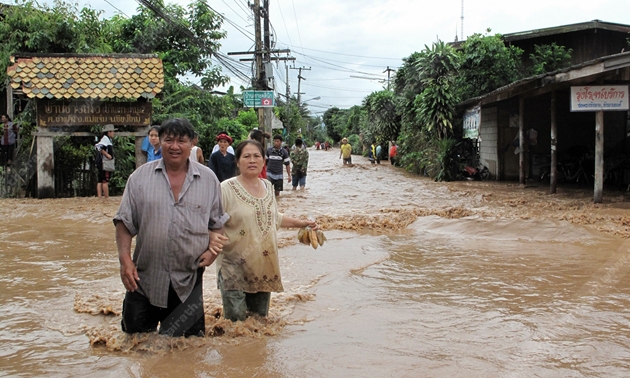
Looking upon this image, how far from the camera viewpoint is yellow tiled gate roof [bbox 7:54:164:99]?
13211 mm

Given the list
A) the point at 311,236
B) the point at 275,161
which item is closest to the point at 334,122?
the point at 275,161

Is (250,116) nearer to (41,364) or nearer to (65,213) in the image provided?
(65,213)

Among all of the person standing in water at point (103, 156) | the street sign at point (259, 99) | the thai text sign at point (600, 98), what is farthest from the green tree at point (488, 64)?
the person standing in water at point (103, 156)

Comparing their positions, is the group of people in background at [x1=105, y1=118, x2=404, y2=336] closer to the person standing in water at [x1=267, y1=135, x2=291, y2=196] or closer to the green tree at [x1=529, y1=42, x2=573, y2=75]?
the person standing in water at [x1=267, y1=135, x2=291, y2=196]

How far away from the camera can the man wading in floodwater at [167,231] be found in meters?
3.57

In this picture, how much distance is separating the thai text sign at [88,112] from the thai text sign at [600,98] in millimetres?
9408

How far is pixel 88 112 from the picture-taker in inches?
536

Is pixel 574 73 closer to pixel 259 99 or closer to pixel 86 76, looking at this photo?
pixel 259 99

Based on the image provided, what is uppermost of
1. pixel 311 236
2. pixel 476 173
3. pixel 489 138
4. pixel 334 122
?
pixel 334 122

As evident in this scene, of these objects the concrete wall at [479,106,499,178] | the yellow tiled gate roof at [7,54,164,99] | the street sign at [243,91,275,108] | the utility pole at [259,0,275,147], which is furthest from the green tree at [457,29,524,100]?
the yellow tiled gate roof at [7,54,164,99]

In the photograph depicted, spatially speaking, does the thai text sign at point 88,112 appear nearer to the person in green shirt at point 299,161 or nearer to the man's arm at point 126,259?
the person in green shirt at point 299,161

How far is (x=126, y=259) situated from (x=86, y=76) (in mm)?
11282

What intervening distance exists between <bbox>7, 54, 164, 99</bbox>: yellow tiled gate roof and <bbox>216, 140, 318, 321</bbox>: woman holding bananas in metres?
9.94

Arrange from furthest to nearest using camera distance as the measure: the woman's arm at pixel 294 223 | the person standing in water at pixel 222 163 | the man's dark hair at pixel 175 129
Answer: the person standing in water at pixel 222 163
the woman's arm at pixel 294 223
the man's dark hair at pixel 175 129
